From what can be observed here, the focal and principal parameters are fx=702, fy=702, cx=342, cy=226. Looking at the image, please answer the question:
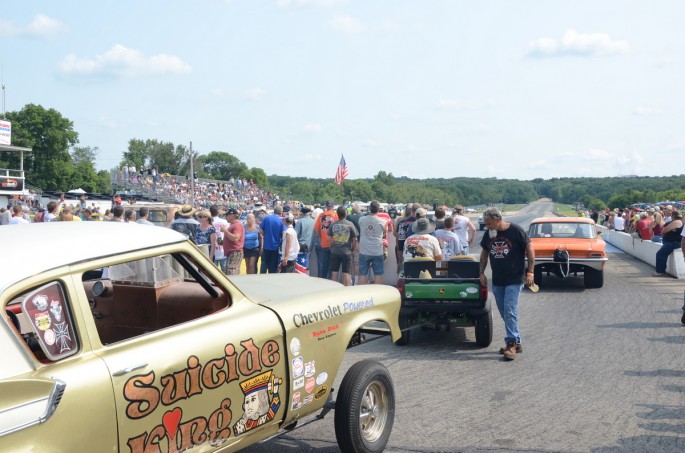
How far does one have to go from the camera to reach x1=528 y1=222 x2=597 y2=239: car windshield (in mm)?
15906

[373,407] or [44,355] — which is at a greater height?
[44,355]

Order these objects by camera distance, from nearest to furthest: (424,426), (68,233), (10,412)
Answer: (10,412), (68,233), (424,426)

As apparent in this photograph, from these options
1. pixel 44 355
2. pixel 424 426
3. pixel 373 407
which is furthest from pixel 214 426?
pixel 424 426

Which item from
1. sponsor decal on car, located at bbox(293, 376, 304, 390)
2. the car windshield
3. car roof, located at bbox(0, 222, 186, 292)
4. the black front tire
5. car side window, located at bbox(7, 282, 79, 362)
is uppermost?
car roof, located at bbox(0, 222, 186, 292)

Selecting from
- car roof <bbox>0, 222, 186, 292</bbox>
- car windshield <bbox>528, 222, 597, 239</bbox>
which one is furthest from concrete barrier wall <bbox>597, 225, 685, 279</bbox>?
car roof <bbox>0, 222, 186, 292</bbox>

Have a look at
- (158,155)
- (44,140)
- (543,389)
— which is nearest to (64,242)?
(543,389)

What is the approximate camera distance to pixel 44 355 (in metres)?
3.20

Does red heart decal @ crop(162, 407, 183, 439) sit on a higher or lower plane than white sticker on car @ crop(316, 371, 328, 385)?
higher

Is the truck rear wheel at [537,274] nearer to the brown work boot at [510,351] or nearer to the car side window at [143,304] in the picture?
→ the brown work boot at [510,351]

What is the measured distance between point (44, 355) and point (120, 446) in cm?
54

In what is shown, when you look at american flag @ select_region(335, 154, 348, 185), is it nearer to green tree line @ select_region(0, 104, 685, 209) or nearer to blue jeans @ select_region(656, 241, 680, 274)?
green tree line @ select_region(0, 104, 685, 209)

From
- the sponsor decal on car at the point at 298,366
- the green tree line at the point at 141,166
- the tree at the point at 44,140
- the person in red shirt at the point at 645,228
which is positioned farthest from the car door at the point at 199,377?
the tree at the point at 44,140

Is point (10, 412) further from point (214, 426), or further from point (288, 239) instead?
point (288, 239)

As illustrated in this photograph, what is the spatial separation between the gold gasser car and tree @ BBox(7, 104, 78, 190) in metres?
87.7
